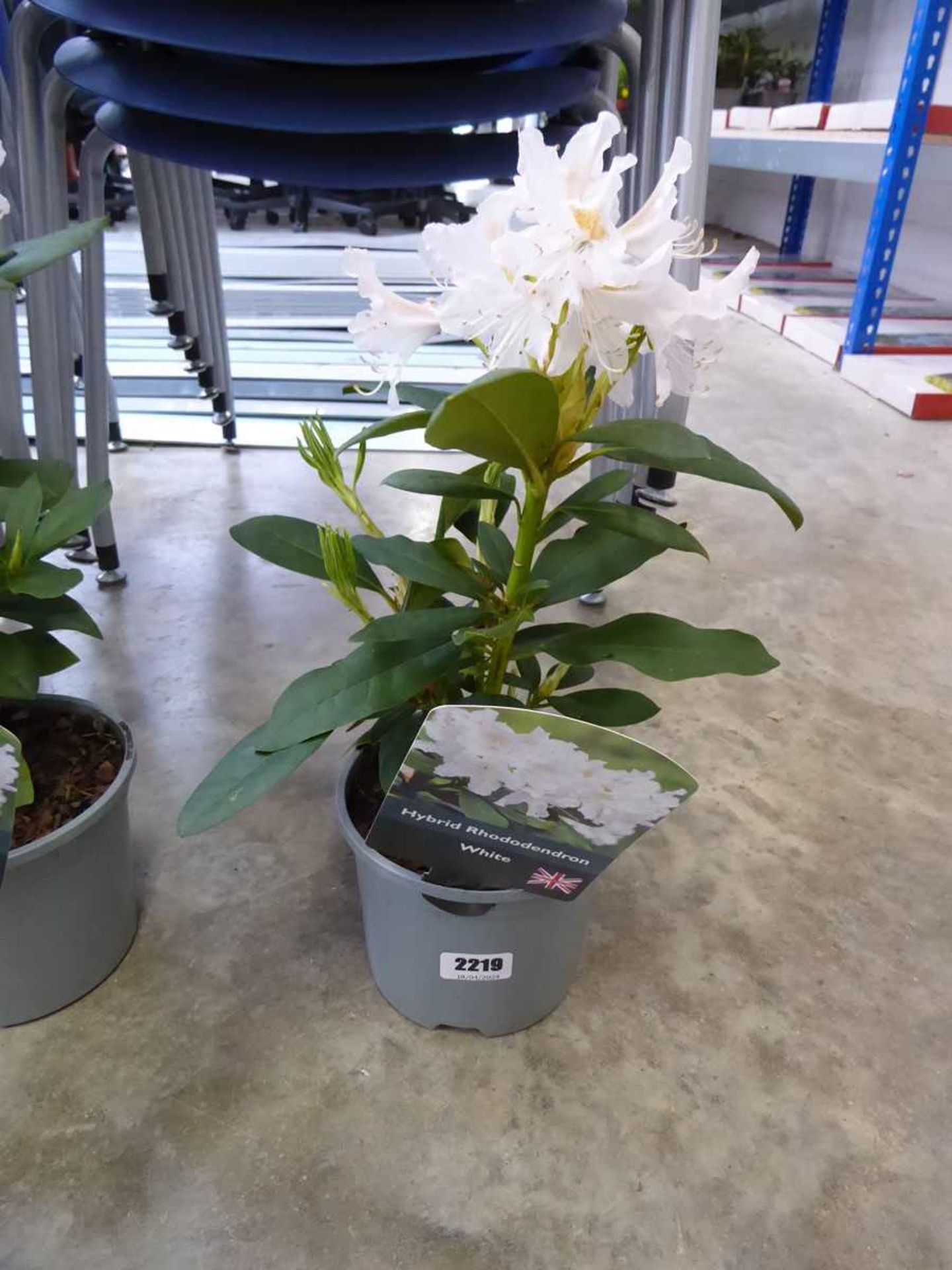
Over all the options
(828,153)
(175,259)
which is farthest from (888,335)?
(175,259)

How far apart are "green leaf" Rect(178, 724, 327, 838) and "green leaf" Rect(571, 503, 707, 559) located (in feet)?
0.79

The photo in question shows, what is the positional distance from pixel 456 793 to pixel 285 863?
1.34 feet

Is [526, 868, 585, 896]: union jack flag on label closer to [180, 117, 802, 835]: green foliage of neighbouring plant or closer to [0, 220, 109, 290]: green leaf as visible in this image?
[180, 117, 802, 835]: green foliage of neighbouring plant

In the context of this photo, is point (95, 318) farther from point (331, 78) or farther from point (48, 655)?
point (48, 655)

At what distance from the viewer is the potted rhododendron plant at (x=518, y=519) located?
0.47m

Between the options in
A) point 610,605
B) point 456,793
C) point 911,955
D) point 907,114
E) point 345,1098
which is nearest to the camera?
point 456,793

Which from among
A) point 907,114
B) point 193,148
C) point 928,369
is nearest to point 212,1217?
point 193,148

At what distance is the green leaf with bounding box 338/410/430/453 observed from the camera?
0.59 metres

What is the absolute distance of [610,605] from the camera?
141 cm

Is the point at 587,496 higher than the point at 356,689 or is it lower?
higher

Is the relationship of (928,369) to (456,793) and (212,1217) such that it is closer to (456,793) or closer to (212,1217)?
(456,793)

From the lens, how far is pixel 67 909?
75cm

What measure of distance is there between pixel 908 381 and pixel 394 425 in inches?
83.6

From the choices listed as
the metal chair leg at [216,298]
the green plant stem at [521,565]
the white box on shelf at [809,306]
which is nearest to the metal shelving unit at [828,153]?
the white box on shelf at [809,306]
